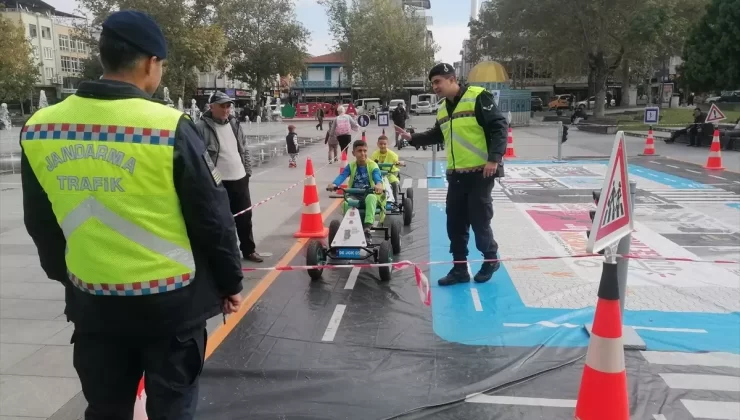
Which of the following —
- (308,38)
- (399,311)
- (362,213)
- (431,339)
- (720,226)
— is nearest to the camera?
(431,339)

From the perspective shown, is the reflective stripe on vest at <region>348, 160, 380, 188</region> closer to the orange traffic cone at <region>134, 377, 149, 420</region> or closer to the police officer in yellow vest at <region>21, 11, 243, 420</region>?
the orange traffic cone at <region>134, 377, 149, 420</region>

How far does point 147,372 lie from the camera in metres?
2.15

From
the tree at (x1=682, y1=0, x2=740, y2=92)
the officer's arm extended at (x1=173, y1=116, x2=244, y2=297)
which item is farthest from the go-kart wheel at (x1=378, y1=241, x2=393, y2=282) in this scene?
the tree at (x1=682, y1=0, x2=740, y2=92)

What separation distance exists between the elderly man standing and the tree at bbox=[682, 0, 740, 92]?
25515 mm

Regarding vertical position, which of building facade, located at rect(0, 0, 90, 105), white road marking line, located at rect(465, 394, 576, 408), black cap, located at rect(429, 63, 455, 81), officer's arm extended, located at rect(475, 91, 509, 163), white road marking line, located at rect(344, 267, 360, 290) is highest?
building facade, located at rect(0, 0, 90, 105)

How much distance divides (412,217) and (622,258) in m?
5.44

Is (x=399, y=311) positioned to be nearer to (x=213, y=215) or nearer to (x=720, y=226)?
(x=213, y=215)

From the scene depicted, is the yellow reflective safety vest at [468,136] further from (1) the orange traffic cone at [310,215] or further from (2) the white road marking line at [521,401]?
(1) the orange traffic cone at [310,215]

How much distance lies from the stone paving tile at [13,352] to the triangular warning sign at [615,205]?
394cm

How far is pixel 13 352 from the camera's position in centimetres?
432

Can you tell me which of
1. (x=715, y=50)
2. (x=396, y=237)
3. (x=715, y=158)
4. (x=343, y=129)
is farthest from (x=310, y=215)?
(x=715, y=50)

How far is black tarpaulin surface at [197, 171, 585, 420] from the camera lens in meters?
3.61

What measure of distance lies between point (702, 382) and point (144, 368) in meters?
3.48

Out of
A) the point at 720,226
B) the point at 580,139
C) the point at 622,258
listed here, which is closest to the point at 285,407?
the point at 622,258
